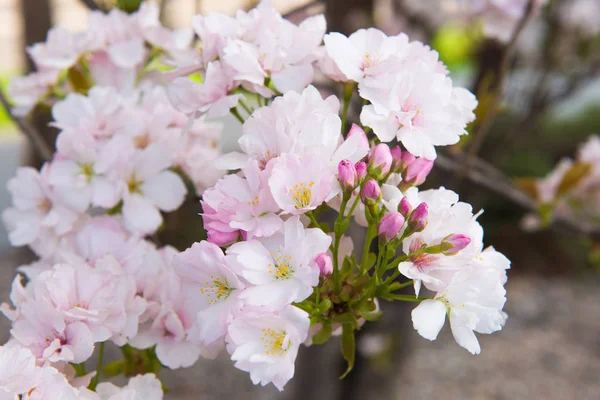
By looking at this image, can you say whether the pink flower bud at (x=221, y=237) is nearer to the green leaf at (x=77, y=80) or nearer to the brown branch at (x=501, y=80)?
the green leaf at (x=77, y=80)

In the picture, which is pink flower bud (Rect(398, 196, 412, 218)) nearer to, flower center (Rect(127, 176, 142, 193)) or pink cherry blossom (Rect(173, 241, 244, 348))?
pink cherry blossom (Rect(173, 241, 244, 348))

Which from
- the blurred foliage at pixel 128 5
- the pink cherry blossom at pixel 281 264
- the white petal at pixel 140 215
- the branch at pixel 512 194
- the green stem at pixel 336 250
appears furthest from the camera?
the branch at pixel 512 194

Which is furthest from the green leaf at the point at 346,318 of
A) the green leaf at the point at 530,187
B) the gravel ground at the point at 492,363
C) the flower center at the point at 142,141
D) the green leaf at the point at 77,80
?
the gravel ground at the point at 492,363

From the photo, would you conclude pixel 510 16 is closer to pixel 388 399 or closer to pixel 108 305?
pixel 108 305

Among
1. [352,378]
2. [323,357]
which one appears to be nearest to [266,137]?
[323,357]

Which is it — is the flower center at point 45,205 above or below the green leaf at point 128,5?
below

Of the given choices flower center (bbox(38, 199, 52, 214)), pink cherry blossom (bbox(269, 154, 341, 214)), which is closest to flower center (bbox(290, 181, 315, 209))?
pink cherry blossom (bbox(269, 154, 341, 214))
